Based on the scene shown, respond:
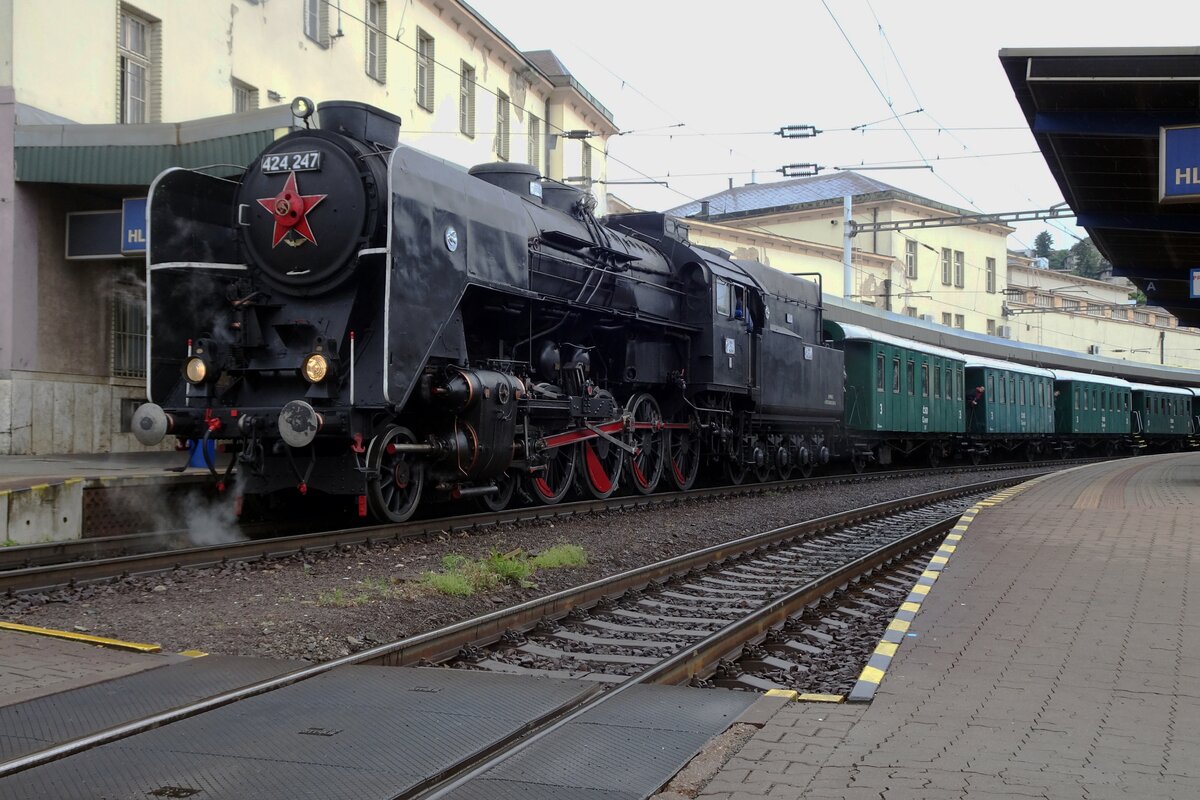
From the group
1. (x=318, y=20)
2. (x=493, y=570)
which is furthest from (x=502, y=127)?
(x=493, y=570)

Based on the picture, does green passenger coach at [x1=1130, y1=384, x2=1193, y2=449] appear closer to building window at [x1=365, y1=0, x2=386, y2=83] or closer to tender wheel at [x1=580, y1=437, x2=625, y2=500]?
building window at [x1=365, y1=0, x2=386, y2=83]

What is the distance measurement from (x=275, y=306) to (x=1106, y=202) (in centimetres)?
1258

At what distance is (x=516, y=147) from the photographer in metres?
28.8

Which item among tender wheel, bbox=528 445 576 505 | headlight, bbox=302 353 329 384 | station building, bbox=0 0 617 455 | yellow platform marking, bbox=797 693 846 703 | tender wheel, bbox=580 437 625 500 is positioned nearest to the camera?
yellow platform marking, bbox=797 693 846 703

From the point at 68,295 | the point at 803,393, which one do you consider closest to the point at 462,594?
the point at 68,295

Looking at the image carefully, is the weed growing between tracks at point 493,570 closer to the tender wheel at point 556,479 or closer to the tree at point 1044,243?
the tender wheel at point 556,479

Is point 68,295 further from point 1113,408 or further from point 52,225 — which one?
point 1113,408

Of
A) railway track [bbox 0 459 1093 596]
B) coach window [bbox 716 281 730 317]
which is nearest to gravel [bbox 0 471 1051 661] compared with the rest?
railway track [bbox 0 459 1093 596]

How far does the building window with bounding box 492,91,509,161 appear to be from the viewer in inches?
1078

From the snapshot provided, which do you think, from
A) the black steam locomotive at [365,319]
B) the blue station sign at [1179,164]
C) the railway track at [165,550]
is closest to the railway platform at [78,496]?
the railway track at [165,550]

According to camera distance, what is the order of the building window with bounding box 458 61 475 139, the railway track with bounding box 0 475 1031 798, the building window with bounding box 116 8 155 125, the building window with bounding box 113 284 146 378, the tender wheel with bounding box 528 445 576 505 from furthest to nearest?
the building window with bounding box 458 61 475 139 < the building window with bounding box 113 284 146 378 < the building window with bounding box 116 8 155 125 < the tender wheel with bounding box 528 445 576 505 < the railway track with bounding box 0 475 1031 798

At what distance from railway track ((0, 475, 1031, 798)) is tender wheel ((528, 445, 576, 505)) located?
10.2ft

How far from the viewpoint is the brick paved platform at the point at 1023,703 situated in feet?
11.5

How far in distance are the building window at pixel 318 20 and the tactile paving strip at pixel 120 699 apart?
17191mm
